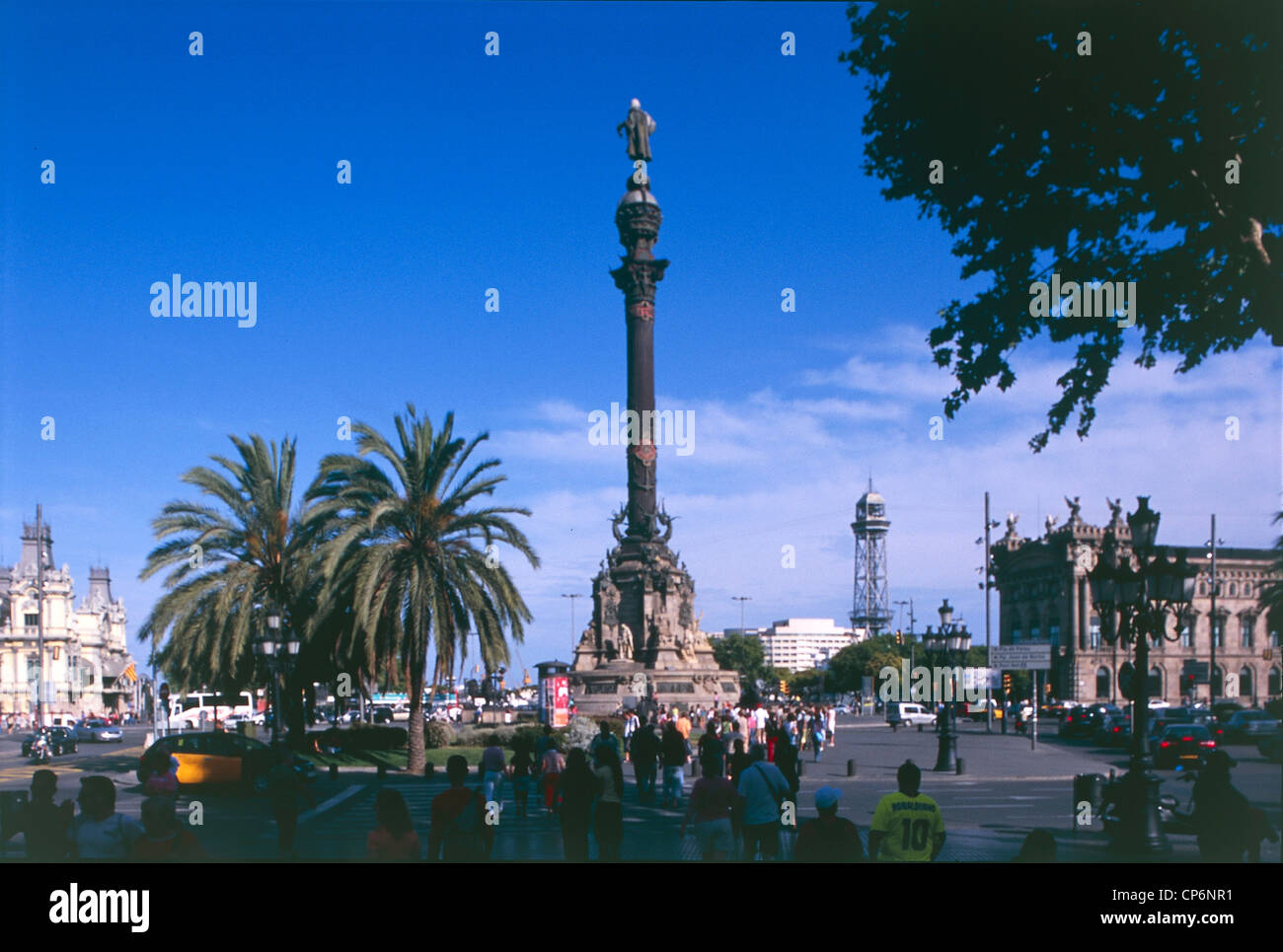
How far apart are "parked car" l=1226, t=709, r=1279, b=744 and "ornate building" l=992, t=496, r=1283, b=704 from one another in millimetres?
38730

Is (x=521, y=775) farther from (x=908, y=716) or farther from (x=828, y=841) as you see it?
(x=908, y=716)

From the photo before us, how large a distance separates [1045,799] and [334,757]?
68.4 ft

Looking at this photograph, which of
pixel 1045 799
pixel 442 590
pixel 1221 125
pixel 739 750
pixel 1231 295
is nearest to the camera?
pixel 1221 125

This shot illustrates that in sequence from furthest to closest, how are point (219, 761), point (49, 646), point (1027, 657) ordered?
point (49, 646)
point (1027, 657)
point (219, 761)

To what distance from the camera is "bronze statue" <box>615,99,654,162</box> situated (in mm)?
66062

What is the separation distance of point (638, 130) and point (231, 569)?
43.3 metres

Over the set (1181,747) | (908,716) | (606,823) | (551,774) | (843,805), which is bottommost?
(908,716)

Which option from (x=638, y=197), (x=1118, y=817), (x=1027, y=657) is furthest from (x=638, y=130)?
(x=1118, y=817)

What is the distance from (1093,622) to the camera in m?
97.4

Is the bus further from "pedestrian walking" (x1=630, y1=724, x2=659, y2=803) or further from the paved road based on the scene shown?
"pedestrian walking" (x1=630, y1=724, x2=659, y2=803)

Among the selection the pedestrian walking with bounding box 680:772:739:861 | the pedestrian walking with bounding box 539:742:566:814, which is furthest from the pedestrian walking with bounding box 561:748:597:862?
the pedestrian walking with bounding box 539:742:566:814
